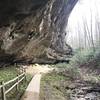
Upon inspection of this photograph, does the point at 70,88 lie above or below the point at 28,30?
below

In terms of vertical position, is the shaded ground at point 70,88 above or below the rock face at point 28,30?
below

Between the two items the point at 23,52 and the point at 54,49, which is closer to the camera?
the point at 23,52

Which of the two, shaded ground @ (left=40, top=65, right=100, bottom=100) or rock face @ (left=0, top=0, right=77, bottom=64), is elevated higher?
rock face @ (left=0, top=0, right=77, bottom=64)

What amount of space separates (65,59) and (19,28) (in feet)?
40.4

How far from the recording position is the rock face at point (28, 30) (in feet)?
32.4

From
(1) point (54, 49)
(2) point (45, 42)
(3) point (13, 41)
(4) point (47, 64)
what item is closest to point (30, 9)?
(3) point (13, 41)

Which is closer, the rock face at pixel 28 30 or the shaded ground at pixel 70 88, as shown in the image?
the rock face at pixel 28 30

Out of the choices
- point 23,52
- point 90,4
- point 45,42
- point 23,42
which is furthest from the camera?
point 90,4

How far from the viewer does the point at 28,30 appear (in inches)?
580

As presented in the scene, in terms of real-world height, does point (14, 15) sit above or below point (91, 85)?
above

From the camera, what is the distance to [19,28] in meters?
13.7

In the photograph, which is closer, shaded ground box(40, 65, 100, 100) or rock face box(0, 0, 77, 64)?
rock face box(0, 0, 77, 64)

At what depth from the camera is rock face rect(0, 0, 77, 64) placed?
32.4 ft

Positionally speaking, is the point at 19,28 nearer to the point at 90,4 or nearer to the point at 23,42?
the point at 23,42
